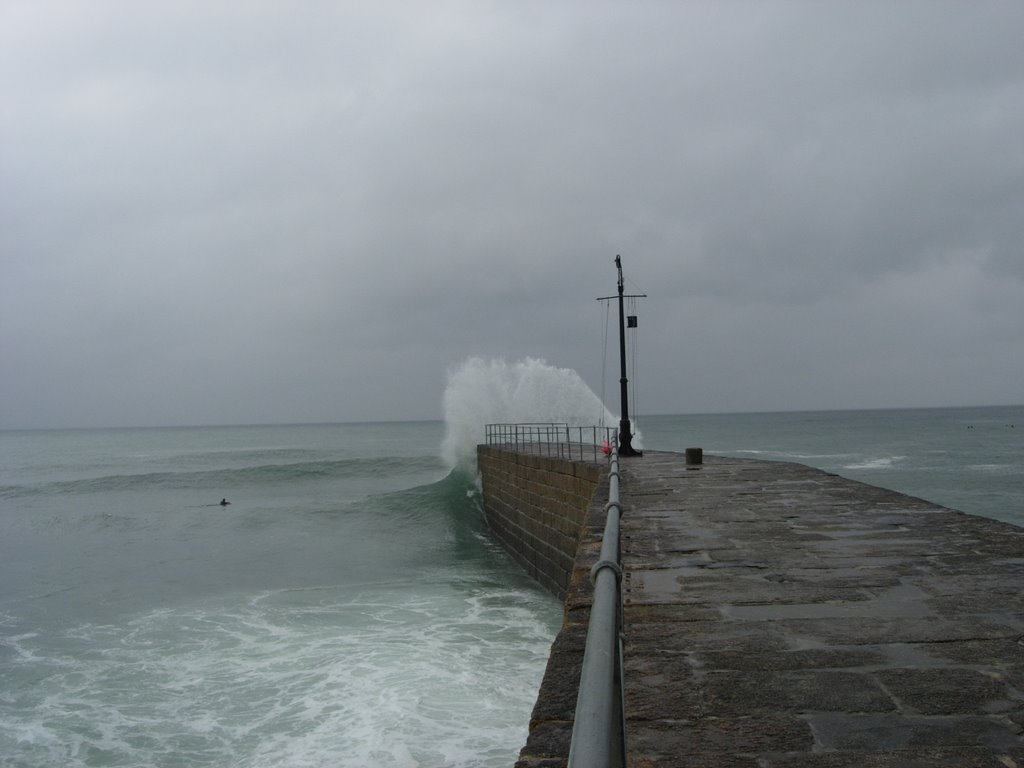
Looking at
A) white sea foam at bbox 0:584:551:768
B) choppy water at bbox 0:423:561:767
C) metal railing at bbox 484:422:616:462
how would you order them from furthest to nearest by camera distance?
metal railing at bbox 484:422:616:462 → choppy water at bbox 0:423:561:767 → white sea foam at bbox 0:584:551:768

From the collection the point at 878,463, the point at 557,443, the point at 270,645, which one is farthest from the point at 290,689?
the point at 878,463

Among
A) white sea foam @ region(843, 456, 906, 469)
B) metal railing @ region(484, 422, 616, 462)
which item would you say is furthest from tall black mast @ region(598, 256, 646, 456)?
white sea foam @ region(843, 456, 906, 469)

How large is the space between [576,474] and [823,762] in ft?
39.9

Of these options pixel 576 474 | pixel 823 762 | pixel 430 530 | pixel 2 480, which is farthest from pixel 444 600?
pixel 2 480

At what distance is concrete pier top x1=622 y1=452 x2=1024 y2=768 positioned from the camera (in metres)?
2.48

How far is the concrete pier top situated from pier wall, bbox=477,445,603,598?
4.85 m

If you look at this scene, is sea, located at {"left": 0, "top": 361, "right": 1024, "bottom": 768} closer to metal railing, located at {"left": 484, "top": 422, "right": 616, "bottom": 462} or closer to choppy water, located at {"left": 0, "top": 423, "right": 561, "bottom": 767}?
choppy water, located at {"left": 0, "top": 423, "right": 561, "bottom": 767}

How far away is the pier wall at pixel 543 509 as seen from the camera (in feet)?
45.6

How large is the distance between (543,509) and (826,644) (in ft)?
43.7

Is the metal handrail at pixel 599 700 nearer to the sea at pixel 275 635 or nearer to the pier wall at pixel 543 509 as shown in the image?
the sea at pixel 275 635

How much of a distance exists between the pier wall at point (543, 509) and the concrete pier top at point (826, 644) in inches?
191

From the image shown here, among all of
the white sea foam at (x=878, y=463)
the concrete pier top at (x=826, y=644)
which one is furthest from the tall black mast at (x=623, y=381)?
the white sea foam at (x=878, y=463)

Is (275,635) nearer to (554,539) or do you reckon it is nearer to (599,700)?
(554,539)

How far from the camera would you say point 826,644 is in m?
3.48
